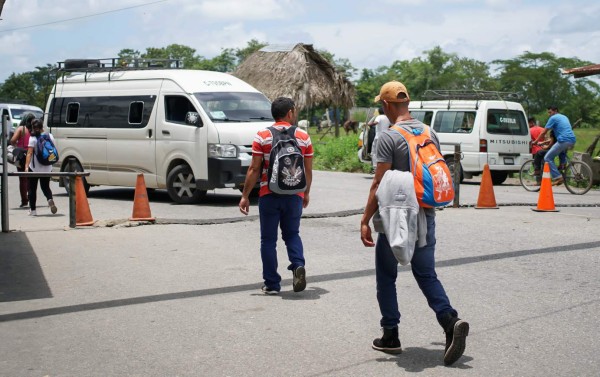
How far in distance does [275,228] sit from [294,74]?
2818 centimetres

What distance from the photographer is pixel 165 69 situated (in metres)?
17.1

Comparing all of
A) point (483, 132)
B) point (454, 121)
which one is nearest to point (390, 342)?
point (483, 132)

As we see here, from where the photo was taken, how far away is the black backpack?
7.64m

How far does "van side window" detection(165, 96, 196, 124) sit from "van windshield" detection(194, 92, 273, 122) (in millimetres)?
284

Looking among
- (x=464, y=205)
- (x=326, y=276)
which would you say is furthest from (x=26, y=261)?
(x=464, y=205)

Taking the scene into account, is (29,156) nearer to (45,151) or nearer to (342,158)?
(45,151)

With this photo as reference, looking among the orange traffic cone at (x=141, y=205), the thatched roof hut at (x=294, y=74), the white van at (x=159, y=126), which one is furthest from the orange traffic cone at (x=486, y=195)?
the thatched roof hut at (x=294, y=74)

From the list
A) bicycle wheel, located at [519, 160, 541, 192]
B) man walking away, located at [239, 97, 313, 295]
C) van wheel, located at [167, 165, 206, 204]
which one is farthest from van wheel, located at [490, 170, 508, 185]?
man walking away, located at [239, 97, 313, 295]

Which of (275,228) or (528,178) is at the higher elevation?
(275,228)

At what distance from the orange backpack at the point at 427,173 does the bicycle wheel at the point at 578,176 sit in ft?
43.2

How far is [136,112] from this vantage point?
663 inches

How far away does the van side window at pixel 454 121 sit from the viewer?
Result: 20828 mm

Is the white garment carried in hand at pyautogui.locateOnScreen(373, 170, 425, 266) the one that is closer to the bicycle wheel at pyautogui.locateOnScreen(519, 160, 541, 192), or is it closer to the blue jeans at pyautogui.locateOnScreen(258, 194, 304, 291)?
the blue jeans at pyautogui.locateOnScreen(258, 194, 304, 291)

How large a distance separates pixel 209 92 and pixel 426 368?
11.4 metres
